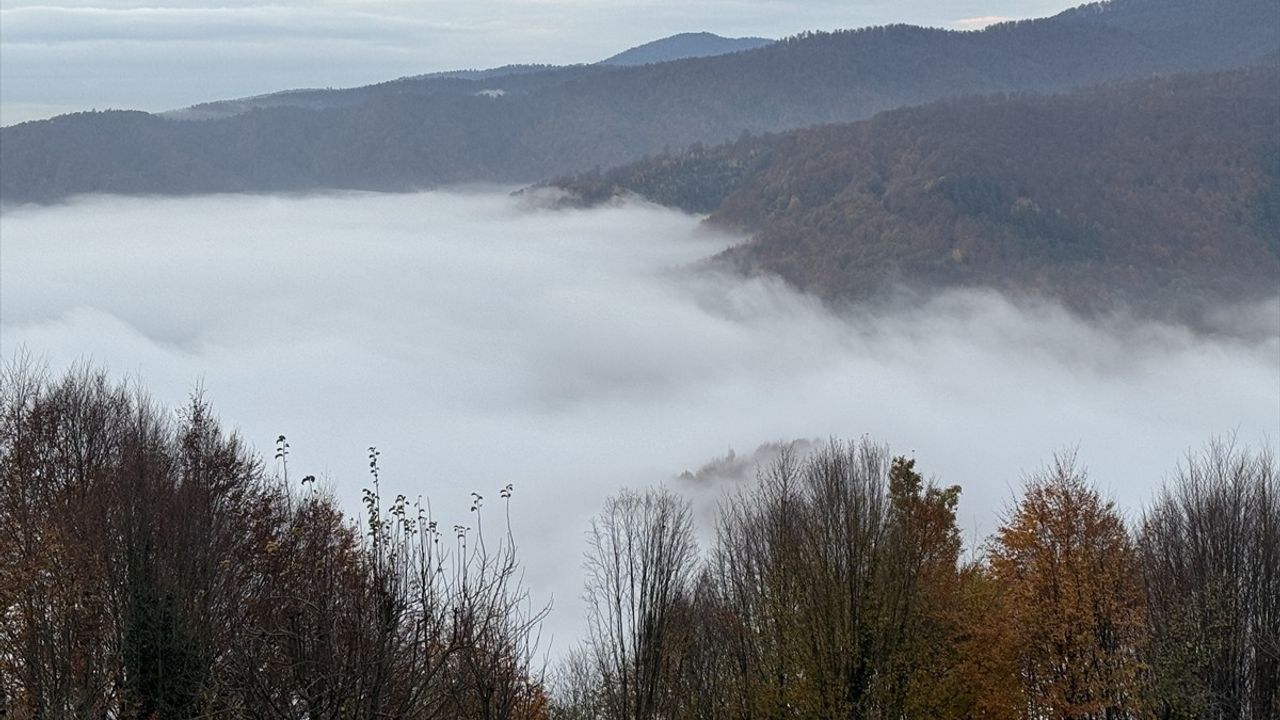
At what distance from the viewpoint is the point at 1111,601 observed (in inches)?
1267

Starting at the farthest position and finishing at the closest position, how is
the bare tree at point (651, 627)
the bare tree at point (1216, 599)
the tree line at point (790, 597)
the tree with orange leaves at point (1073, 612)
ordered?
1. the tree with orange leaves at point (1073, 612)
2. the bare tree at point (1216, 599)
3. the bare tree at point (651, 627)
4. the tree line at point (790, 597)

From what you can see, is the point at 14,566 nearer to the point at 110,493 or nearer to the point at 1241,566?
the point at 110,493

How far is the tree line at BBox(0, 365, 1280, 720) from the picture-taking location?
27.7 m

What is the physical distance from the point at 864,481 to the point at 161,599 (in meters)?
18.2

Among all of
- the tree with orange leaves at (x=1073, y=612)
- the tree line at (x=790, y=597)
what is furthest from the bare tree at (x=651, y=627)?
the tree with orange leaves at (x=1073, y=612)

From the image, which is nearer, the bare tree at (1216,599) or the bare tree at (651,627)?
the bare tree at (651,627)

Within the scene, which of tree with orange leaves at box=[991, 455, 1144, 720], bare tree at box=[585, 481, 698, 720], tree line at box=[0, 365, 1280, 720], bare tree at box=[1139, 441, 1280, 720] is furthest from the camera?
tree with orange leaves at box=[991, 455, 1144, 720]

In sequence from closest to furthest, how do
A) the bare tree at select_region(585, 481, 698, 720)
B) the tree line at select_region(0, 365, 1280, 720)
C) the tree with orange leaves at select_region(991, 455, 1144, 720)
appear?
the tree line at select_region(0, 365, 1280, 720), the bare tree at select_region(585, 481, 698, 720), the tree with orange leaves at select_region(991, 455, 1144, 720)

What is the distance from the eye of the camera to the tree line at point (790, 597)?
27.7 metres

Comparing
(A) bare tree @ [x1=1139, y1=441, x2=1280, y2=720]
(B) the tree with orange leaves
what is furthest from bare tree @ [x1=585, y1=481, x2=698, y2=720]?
(A) bare tree @ [x1=1139, y1=441, x2=1280, y2=720]

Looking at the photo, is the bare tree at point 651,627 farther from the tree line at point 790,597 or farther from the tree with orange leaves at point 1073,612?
the tree with orange leaves at point 1073,612

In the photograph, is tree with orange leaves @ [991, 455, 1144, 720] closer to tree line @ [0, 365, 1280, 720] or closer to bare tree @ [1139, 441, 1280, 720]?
tree line @ [0, 365, 1280, 720]

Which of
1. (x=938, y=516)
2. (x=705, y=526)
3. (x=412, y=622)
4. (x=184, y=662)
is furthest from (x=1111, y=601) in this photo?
(x=705, y=526)

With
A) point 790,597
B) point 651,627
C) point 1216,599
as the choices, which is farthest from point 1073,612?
point 651,627
